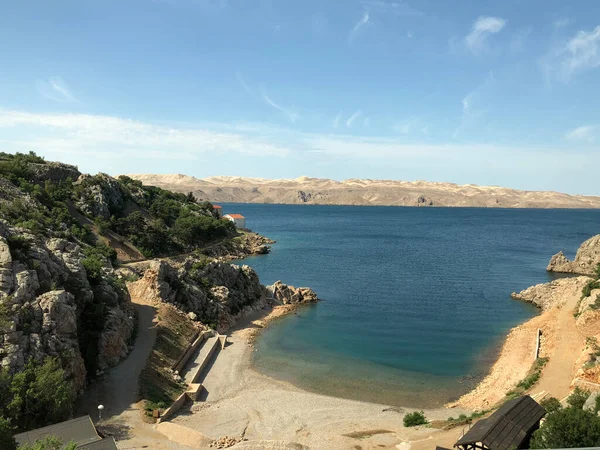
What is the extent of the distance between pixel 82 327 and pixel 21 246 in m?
6.19

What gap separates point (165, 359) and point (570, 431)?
23.9 m

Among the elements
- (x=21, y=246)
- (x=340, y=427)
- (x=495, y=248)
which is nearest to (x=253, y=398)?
(x=340, y=427)

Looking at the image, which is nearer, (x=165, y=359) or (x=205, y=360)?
(x=165, y=359)

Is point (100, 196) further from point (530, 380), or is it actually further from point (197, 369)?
point (530, 380)

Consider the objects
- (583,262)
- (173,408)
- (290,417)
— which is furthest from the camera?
(583,262)

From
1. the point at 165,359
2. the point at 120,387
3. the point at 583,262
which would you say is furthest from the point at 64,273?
the point at 583,262

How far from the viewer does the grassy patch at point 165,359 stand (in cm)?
2523

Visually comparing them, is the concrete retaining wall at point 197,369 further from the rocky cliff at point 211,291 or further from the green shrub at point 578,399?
the green shrub at point 578,399

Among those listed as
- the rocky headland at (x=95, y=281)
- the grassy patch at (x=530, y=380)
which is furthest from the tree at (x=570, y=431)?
the rocky headland at (x=95, y=281)

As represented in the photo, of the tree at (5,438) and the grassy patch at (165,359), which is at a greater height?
the tree at (5,438)

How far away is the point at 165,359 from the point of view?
98.8 ft

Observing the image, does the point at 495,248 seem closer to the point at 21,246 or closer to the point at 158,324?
the point at 158,324

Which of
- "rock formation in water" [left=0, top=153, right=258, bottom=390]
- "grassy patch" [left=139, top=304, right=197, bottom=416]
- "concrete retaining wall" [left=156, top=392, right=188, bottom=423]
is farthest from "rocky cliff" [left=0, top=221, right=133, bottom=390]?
"concrete retaining wall" [left=156, top=392, right=188, bottom=423]

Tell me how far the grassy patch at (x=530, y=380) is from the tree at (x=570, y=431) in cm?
1077
